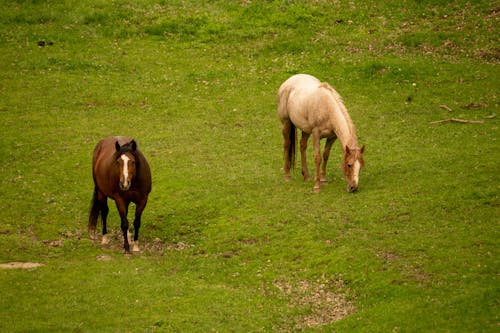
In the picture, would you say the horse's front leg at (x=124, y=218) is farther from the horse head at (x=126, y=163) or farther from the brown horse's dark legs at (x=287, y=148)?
the brown horse's dark legs at (x=287, y=148)

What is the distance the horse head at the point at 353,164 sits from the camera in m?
19.1

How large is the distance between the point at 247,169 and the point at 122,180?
6953 millimetres

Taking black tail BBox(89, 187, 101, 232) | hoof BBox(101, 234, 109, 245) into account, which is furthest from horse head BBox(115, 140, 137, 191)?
hoof BBox(101, 234, 109, 245)

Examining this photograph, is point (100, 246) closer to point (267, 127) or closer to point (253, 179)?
point (253, 179)

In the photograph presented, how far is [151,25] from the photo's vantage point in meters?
35.6

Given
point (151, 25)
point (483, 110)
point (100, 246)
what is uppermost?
point (151, 25)

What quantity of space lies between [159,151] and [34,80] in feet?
31.2

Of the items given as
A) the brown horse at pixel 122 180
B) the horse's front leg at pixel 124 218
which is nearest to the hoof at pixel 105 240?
the brown horse at pixel 122 180

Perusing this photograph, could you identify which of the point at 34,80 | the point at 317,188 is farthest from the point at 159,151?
the point at 34,80

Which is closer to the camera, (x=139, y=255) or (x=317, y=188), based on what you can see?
(x=139, y=255)

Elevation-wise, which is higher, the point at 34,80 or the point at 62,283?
the point at 34,80

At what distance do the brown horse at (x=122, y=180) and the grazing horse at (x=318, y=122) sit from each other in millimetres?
5309

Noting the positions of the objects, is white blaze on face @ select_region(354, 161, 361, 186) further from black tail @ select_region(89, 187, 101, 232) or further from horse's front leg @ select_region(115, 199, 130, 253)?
black tail @ select_region(89, 187, 101, 232)

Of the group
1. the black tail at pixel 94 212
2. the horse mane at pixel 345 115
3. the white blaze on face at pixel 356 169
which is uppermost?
the horse mane at pixel 345 115
